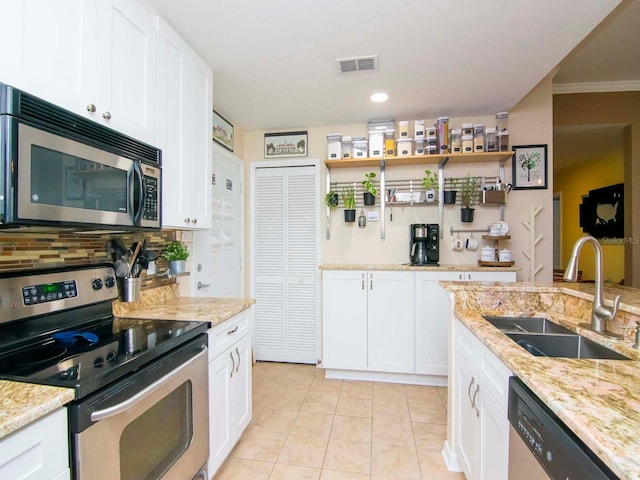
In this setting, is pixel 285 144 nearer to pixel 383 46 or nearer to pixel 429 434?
pixel 383 46

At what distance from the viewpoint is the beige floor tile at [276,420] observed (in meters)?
2.14

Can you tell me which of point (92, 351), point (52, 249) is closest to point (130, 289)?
point (52, 249)

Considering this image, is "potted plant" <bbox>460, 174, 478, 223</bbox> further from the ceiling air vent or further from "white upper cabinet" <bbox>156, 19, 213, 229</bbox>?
"white upper cabinet" <bbox>156, 19, 213, 229</bbox>

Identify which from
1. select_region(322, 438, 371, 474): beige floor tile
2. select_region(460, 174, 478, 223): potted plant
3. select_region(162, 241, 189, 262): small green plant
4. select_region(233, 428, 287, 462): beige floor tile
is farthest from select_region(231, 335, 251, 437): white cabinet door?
select_region(460, 174, 478, 223): potted plant

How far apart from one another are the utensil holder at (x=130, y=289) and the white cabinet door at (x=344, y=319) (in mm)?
1611

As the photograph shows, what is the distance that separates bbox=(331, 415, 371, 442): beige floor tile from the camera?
2.05 m

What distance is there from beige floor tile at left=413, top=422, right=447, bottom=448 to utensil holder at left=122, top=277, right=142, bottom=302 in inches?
75.3

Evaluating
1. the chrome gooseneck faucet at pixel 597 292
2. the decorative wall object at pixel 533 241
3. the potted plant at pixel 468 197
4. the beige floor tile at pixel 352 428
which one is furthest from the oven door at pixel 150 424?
the decorative wall object at pixel 533 241

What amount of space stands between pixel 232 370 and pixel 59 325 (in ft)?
2.82

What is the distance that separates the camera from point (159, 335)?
4.38 feet

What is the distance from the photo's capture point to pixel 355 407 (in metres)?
2.43

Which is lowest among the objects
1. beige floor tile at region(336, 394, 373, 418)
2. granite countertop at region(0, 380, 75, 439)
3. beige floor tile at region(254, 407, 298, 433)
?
beige floor tile at region(336, 394, 373, 418)

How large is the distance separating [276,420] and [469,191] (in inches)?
99.9

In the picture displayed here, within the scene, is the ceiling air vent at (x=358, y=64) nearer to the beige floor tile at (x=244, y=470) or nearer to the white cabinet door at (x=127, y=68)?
the white cabinet door at (x=127, y=68)
